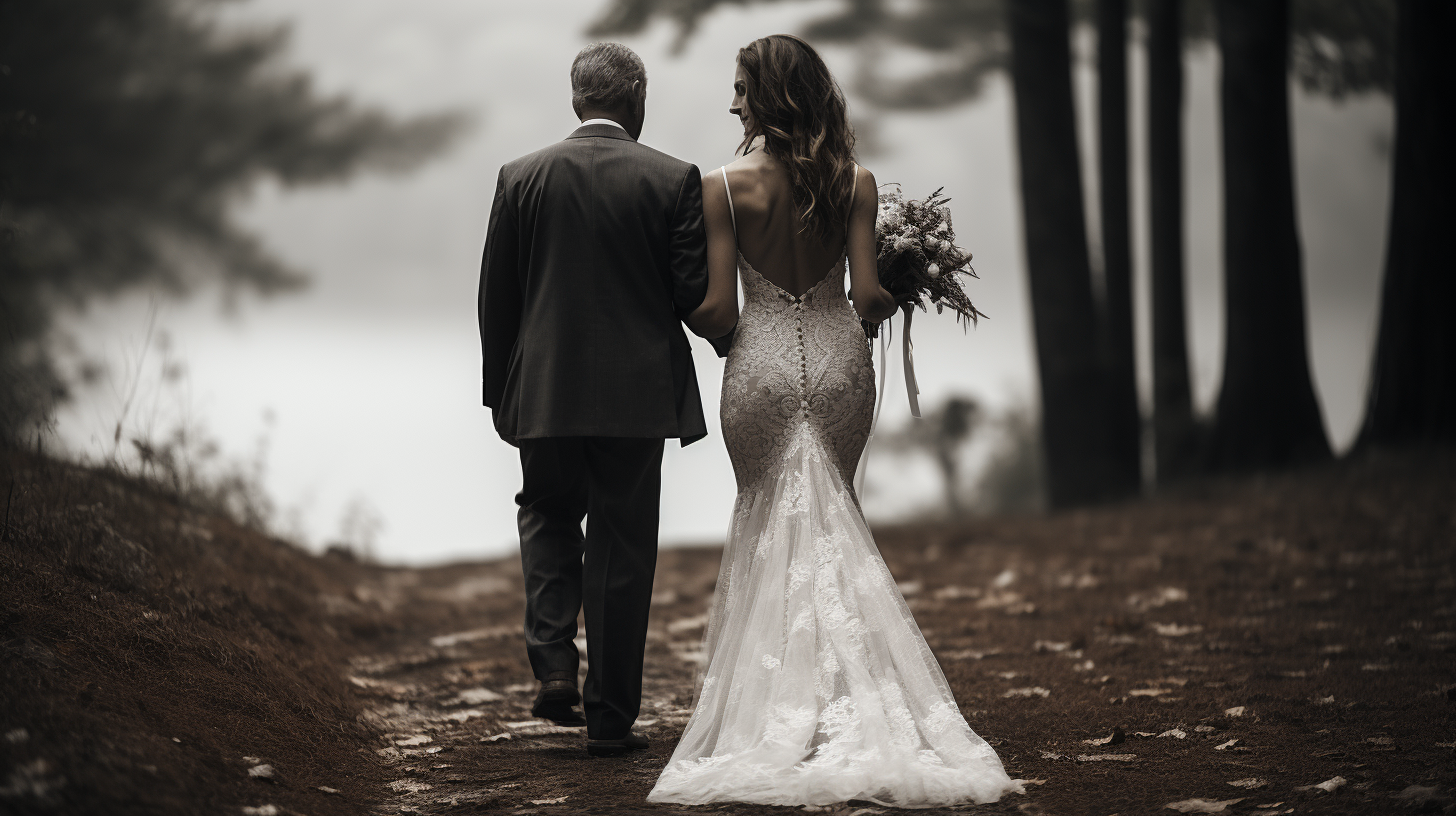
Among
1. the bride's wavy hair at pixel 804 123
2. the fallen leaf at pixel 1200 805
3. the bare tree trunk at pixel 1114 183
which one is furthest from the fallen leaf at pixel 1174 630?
the bare tree trunk at pixel 1114 183

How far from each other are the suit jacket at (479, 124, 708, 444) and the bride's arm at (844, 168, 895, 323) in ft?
0.61

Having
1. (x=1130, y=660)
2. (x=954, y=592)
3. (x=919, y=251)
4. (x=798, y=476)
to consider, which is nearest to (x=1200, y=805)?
(x=798, y=476)

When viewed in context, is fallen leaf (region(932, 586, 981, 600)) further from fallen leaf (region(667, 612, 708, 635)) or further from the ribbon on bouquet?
the ribbon on bouquet

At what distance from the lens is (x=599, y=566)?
12.1ft

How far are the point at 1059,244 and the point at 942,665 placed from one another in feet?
20.5

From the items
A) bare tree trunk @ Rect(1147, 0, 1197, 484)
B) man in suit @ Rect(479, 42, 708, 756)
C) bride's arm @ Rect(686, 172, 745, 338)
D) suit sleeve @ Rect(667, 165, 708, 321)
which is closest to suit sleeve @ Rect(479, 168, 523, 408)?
man in suit @ Rect(479, 42, 708, 756)

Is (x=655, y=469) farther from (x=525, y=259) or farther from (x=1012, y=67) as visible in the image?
(x=1012, y=67)

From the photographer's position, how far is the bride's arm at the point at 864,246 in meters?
3.58

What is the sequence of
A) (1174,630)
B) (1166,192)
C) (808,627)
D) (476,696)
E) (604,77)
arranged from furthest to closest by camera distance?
(1166,192)
(1174,630)
(476,696)
(604,77)
(808,627)

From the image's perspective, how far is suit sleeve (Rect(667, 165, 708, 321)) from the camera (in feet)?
11.9

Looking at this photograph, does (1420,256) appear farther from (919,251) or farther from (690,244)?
(690,244)

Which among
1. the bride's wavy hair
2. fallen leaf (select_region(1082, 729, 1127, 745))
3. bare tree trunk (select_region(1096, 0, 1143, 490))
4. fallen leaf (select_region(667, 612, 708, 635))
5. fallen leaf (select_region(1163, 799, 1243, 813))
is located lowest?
fallen leaf (select_region(1163, 799, 1243, 813))

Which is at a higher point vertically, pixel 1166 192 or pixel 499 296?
pixel 1166 192

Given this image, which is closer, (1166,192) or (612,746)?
(612,746)
